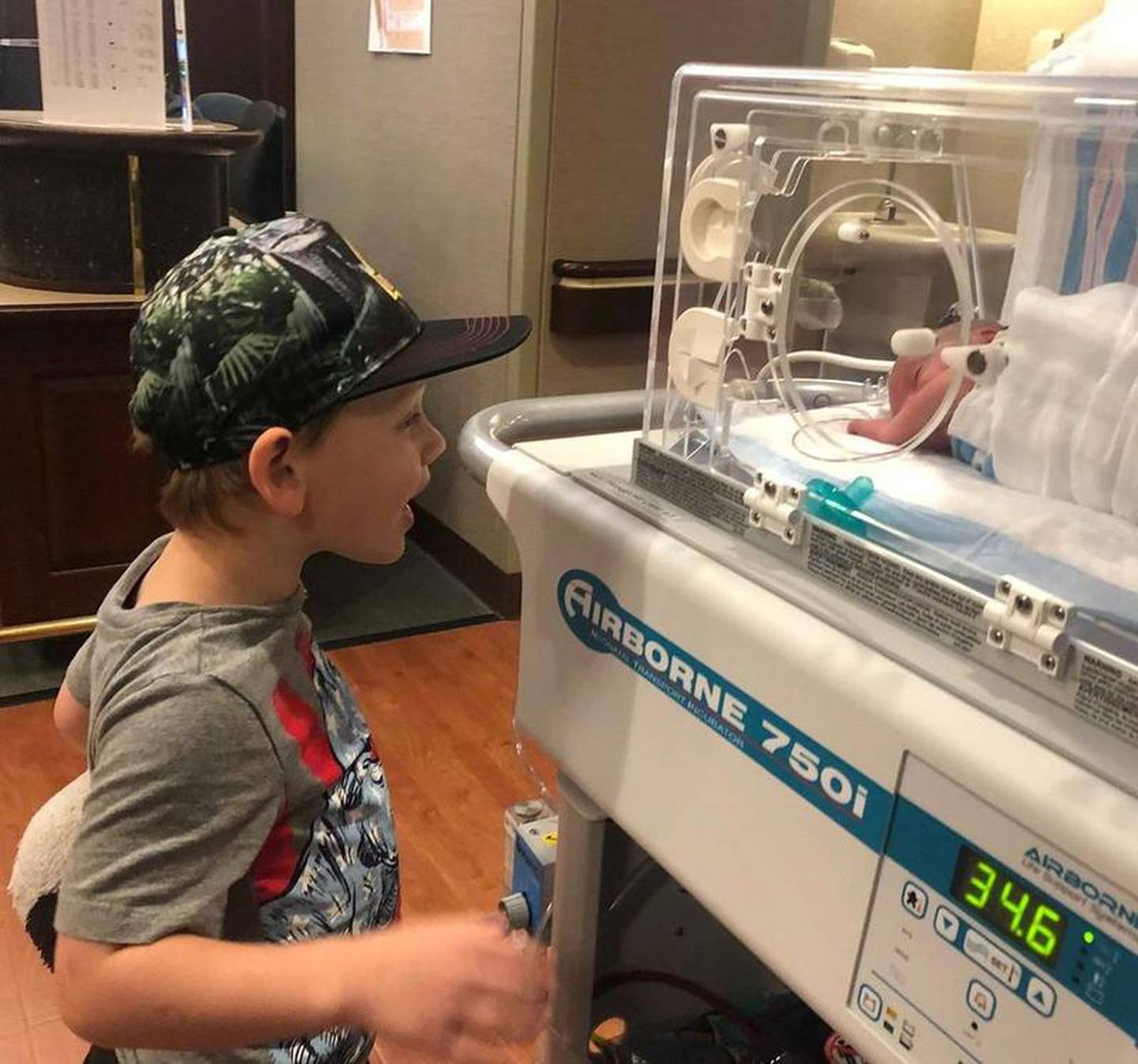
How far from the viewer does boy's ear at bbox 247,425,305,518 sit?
30.0 inches

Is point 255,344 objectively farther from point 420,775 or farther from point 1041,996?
point 420,775

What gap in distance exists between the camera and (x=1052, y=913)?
1.69 feet

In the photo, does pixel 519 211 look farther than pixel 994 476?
Yes

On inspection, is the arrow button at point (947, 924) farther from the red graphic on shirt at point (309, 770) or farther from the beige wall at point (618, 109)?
the beige wall at point (618, 109)

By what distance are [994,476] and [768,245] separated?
210mm

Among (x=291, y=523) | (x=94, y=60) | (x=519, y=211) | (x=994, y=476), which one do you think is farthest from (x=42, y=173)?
(x=994, y=476)

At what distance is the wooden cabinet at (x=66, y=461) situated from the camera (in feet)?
6.80

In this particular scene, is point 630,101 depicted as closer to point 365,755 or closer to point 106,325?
point 106,325

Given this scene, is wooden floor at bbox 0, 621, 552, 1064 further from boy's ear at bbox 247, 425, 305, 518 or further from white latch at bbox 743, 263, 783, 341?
white latch at bbox 743, 263, 783, 341

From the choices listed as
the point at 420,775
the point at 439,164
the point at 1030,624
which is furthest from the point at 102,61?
the point at 1030,624

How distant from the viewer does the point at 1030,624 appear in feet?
1.86

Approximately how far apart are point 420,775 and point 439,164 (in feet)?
4.44

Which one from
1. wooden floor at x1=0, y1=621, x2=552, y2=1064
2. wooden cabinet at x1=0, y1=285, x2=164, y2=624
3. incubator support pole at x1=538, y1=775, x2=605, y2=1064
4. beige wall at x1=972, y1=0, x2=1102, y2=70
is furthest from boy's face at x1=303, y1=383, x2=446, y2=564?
beige wall at x1=972, y1=0, x2=1102, y2=70

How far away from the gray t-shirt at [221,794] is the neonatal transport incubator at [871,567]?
16cm
